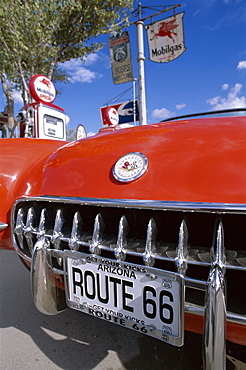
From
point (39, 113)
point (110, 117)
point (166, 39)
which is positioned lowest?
point (39, 113)

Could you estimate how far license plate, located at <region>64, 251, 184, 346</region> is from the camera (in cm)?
98

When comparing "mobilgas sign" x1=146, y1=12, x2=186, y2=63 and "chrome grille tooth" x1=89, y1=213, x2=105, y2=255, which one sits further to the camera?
"mobilgas sign" x1=146, y1=12, x2=186, y2=63

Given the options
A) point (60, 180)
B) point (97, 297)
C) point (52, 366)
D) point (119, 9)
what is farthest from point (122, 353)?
point (119, 9)

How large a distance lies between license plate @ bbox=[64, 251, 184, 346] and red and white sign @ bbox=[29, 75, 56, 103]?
218 inches

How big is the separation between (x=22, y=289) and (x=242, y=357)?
1855mm

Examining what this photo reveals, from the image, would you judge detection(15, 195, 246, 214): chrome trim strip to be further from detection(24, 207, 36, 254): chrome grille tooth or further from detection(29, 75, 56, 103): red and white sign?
detection(29, 75, 56, 103): red and white sign

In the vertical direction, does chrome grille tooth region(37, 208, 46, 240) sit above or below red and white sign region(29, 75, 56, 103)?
below

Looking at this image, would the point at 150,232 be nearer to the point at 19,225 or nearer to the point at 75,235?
the point at 75,235

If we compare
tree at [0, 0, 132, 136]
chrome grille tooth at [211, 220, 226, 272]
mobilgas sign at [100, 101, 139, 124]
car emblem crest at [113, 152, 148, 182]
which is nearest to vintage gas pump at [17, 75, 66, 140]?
tree at [0, 0, 132, 136]

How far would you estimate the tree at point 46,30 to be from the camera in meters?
8.66

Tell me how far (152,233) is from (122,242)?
0.14 meters

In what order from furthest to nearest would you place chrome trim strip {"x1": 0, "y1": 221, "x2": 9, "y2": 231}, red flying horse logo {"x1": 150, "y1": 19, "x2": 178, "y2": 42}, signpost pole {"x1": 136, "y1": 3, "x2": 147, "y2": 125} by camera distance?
signpost pole {"x1": 136, "y1": 3, "x2": 147, "y2": 125} < red flying horse logo {"x1": 150, "y1": 19, "x2": 178, "y2": 42} < chrome trim strip {"x1": 0, "y1": 221, "x2": 9, "y2": 231}

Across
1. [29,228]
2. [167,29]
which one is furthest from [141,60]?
[29,228]

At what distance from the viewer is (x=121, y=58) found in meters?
9.86
